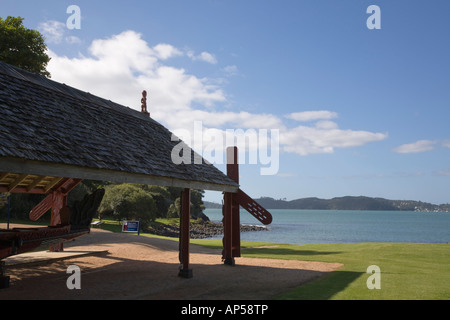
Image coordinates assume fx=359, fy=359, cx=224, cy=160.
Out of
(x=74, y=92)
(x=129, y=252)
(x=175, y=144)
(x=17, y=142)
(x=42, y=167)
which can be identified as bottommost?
(x=129, y=252)

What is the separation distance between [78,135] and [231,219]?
7.17 meters

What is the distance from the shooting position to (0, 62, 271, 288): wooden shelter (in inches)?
296

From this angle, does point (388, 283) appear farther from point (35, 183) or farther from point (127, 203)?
point (127, 203)

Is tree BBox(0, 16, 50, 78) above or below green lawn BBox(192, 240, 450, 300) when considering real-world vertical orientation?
above

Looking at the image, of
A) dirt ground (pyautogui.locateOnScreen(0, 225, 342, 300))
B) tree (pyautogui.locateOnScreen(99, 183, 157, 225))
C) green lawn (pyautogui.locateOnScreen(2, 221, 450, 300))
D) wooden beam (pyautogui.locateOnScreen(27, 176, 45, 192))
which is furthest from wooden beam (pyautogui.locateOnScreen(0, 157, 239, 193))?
tree (pyautogui.locateOnScreen(99, 183, 157, 225))

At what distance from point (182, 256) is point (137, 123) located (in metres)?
6.01

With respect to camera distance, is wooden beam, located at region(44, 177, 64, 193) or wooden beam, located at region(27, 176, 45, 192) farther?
wooden beam, located at region(44, 177, 64, 193)

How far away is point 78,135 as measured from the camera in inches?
383

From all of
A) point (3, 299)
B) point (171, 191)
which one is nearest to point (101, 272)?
point (3, 299)

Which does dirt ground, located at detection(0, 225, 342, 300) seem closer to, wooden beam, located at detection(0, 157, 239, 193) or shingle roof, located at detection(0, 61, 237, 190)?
wooden beam, located at detection(0, 157, 239, 193)

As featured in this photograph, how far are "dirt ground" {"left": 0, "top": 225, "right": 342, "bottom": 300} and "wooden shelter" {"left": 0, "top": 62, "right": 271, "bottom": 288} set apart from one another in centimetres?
118

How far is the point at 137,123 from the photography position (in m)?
14.7

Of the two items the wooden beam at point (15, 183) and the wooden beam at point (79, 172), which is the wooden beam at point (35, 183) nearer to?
the wooden beam at point (15, 183)
